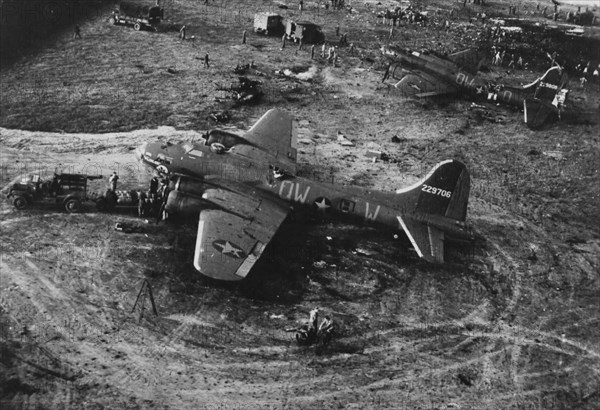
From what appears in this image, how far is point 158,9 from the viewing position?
57.8 m

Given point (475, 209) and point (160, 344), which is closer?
point (160, 344)

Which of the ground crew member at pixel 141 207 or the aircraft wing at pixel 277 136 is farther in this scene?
the aircraft wing at pixel 277 136

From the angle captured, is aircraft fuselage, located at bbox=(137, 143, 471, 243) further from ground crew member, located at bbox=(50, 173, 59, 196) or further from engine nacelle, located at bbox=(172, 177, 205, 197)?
ground crew member, located at bbox=(50, 173, 59, 196)

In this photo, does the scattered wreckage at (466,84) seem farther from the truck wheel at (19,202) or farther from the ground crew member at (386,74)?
the truck wheel at (19,202)

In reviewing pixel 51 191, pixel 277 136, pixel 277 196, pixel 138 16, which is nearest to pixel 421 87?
pixel 277 136

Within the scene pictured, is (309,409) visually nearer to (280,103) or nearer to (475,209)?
(475,209)

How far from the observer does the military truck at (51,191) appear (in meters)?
29.3

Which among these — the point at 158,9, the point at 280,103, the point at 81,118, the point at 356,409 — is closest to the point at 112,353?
the point at 356,409

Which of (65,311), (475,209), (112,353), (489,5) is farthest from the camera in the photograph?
(489,5)

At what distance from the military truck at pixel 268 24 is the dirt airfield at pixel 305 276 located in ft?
41.9

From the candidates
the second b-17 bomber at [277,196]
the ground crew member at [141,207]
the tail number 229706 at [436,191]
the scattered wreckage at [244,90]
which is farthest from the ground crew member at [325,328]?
the scattered wreckage at [244,90]

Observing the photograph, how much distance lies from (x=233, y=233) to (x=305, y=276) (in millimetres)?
4081

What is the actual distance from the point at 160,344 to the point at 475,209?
20836 millimetres

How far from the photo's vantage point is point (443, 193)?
98.5 ft
